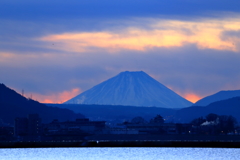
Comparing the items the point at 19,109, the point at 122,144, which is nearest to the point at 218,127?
the point at 19,109

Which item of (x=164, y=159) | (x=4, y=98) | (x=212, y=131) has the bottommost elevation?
(x=164, y=159)

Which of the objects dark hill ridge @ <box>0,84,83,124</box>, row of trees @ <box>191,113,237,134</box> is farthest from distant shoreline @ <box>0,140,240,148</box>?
dark hill ridge @ <box>0,84,83,124</box>

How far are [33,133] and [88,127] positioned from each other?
24196 millimetres

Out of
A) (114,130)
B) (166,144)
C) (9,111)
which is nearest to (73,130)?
(114,130)

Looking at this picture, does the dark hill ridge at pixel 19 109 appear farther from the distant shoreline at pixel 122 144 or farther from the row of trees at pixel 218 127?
the distant shoreline at pixel 122 144

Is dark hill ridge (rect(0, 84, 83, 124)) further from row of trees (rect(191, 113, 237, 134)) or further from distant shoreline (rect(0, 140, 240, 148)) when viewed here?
distant shoreline (rect(0, 140, 240, 148))

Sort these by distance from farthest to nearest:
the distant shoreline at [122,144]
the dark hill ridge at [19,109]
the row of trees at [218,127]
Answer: the dark hill ridge at [19,109] → the row of trees at [218,127] → the distant shoreline at [122,144]

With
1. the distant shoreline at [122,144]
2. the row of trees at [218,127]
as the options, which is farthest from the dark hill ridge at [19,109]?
the distant shoreline at [122,144]

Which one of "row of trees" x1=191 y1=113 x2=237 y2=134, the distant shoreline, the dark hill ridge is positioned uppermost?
the dark hill ridge

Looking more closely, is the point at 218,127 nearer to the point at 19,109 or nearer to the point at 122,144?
the point at 19,109

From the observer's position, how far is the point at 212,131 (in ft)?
443

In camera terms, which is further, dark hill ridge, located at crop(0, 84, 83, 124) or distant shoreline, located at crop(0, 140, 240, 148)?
dark hill ridge, located at crop(0, 84, 83, 124)

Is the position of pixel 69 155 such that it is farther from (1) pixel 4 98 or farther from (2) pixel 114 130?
(1) pixel 4 98

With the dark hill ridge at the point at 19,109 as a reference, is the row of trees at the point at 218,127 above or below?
below
